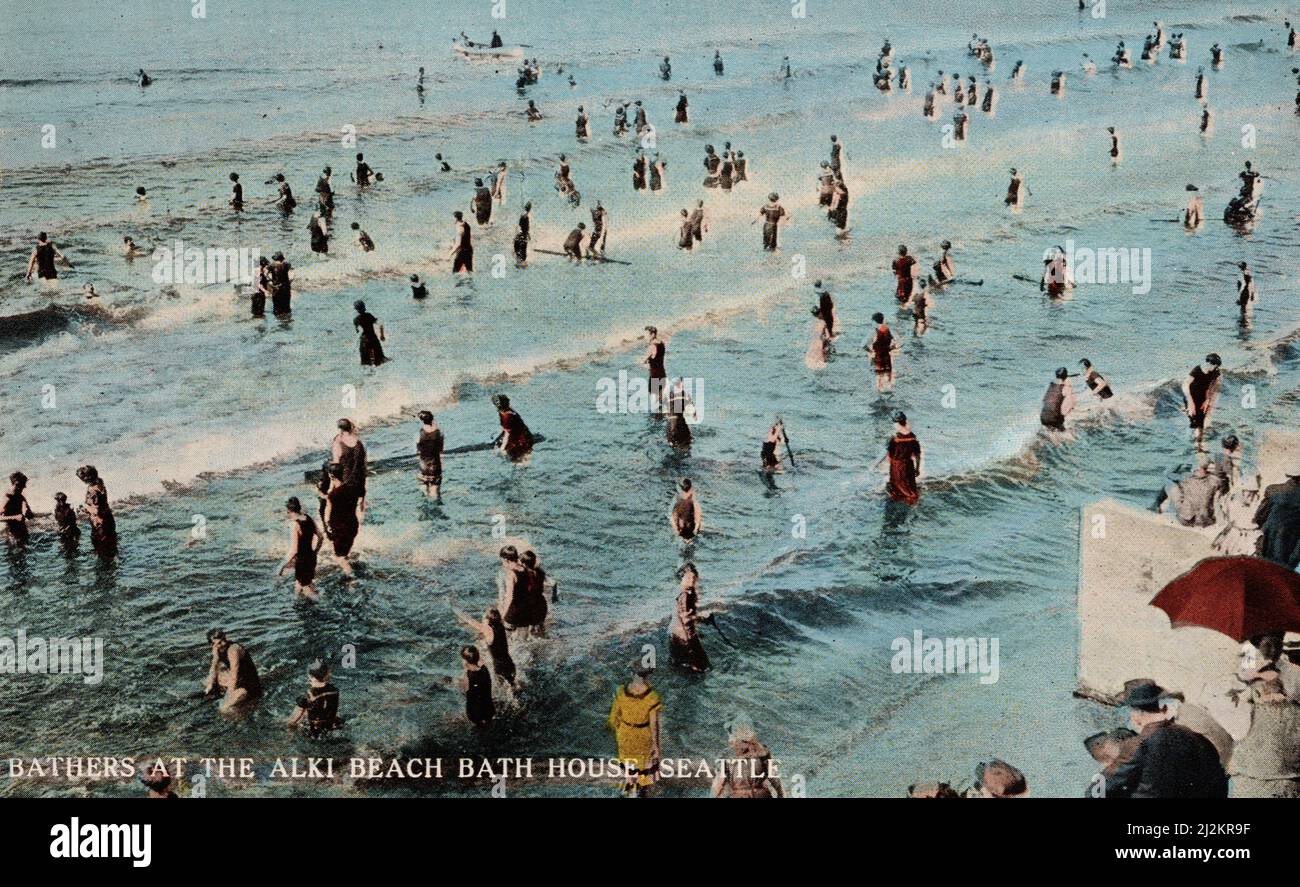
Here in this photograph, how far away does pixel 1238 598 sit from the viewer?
22.4ft

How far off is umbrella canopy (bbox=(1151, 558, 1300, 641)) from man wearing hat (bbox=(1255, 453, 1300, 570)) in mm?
1581

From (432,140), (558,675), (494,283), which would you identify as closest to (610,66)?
(432,140)

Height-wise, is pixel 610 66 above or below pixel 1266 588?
above

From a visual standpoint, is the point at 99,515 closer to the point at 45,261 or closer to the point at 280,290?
the point at 45,261

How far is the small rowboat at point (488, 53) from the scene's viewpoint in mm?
14242

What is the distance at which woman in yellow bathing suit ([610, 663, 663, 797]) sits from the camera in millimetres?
7496

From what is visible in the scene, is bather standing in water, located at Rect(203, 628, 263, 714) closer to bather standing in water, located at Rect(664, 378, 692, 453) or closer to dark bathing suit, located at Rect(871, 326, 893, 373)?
bather standing in water, located at Rect(664, 378, 692, 453)

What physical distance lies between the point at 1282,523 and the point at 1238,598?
2135 millimetres

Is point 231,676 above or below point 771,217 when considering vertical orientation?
below

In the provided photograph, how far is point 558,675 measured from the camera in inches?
329

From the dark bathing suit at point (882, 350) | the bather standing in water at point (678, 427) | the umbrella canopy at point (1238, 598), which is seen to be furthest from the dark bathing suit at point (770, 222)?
the umbrella canopy at point (1238, 598)

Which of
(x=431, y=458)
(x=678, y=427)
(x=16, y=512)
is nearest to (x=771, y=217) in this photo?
(x=678, y=427)
